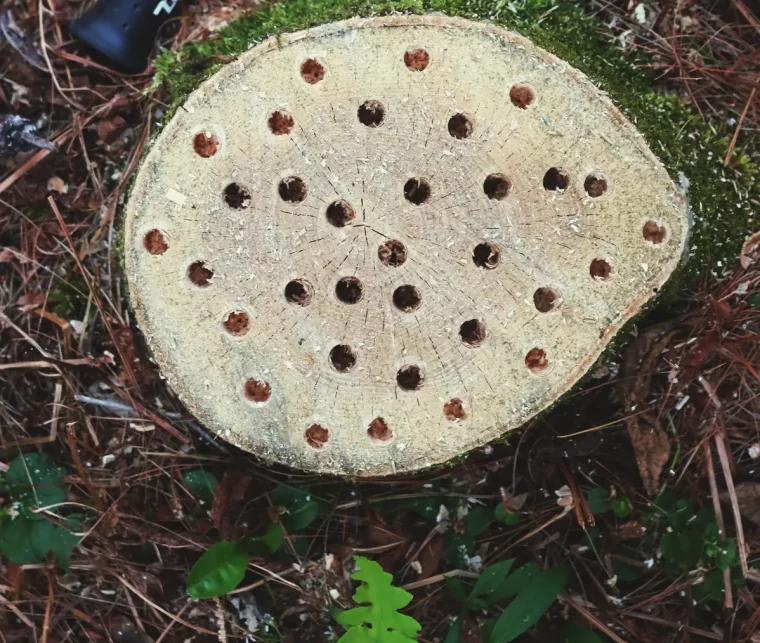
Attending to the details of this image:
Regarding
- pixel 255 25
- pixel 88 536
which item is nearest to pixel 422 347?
pixel 255 25

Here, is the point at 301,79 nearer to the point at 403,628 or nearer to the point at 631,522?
the point at 403,628

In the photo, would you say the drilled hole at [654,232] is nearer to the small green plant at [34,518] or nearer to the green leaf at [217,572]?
the green leaf at [217,572]

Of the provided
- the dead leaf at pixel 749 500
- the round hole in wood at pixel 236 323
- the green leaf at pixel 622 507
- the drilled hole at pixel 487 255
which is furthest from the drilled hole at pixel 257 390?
the dead leaf at pixel 749 500

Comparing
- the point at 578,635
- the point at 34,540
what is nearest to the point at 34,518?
the point at 34,540

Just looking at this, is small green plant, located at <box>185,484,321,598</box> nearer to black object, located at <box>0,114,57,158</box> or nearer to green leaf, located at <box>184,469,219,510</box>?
green leaf, located at <box>184,469,219,510</box>

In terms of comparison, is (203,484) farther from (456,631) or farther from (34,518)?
(456,631)
